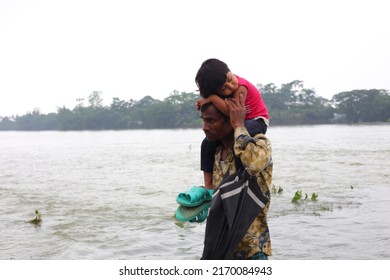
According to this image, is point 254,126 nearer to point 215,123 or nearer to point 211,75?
point 215,123

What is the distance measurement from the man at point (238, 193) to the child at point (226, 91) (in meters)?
0.04

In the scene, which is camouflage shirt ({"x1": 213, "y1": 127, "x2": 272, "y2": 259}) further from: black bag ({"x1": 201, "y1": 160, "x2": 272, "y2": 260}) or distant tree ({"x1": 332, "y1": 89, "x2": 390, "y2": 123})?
distant tree ({"x1": 332, "y1": 89, "x2": 390, "y2": 123})

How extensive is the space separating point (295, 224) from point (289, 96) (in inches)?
3399

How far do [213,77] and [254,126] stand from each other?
→ 1.00 feet

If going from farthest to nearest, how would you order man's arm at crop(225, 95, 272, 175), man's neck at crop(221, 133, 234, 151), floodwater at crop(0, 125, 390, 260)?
floodwater at crop(0, 125, 390, 260)
man's neck at crop(221, 133, 234, 151)
man's arm at crop(225, 95, 272, 175)

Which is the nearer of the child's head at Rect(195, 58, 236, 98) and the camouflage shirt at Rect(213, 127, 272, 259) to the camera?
the camouflage shirt at Rect(213, 127, 272, 259)

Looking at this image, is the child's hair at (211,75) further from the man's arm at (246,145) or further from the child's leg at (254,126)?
the child's leg at (254,126)

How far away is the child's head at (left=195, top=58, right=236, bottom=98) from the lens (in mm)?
2172

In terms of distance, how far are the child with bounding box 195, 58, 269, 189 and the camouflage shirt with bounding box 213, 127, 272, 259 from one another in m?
0.09

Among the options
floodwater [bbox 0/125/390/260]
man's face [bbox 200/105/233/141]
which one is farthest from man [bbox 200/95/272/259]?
floodwater [bbox 0/125/390/260]

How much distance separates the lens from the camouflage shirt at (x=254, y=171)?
6.79ft

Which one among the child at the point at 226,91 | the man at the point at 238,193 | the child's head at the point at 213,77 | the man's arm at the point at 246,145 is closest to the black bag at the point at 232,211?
the man at the point at 238,193
